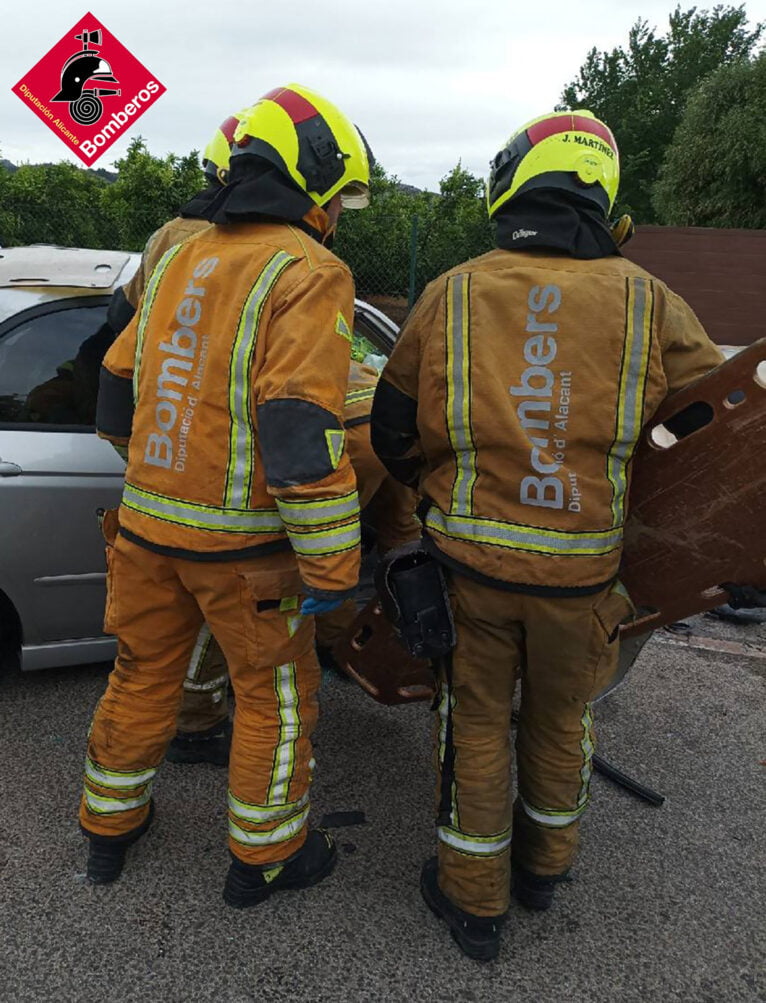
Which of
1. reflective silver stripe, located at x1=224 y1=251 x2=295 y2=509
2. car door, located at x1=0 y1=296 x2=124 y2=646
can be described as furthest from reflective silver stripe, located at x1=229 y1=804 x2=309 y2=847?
car door, located at x1=0 y1=296 x2=124 y2=646

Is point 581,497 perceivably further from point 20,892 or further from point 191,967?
point 20,892

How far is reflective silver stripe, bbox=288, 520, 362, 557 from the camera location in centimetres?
184

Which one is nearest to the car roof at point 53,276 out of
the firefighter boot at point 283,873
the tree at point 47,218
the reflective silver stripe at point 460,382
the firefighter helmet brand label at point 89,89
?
the reflective silver stripe at point 460,382

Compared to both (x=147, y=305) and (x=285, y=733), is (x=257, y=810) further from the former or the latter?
(x=147, y=305)

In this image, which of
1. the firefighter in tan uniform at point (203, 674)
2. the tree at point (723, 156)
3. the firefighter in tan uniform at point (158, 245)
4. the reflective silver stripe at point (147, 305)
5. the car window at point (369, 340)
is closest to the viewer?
the reflective silver stripe at point (147, 305)

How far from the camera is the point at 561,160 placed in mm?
1907

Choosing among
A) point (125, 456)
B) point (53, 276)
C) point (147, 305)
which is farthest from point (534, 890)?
point (53, 276)

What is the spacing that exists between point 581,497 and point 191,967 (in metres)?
1.57

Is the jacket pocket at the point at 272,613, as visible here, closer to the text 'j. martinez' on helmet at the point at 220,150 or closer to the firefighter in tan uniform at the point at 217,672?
the firefighter in tan uniform at the point at 217,672

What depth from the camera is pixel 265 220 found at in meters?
1.99

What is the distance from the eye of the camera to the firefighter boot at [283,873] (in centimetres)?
216

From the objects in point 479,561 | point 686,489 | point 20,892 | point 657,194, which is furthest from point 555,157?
point 657,194

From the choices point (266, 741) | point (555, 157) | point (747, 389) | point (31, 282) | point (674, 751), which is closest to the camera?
point (747, 389)

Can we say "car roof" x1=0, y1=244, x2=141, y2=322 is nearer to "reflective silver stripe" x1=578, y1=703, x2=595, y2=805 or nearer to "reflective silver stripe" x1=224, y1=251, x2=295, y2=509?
"reflective silver stripe" x1=224, y1=251, x2=295, y2=509
